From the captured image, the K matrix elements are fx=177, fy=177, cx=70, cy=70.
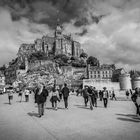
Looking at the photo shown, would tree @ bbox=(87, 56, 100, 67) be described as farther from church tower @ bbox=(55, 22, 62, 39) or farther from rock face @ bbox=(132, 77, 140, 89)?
rock face @ bbox=(132, 77, 140, 89)

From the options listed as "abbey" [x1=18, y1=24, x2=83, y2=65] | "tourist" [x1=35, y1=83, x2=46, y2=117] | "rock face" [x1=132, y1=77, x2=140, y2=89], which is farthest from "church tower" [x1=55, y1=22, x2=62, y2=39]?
"tourist" [x1=35, y1=83, x2=46, y2=117]

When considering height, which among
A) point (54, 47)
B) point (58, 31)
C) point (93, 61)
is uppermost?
point (58, 31)

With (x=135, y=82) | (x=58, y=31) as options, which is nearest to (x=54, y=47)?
(x=58, y=31)

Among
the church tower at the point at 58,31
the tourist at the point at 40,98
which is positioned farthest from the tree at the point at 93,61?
the tourist at the point at 40,98

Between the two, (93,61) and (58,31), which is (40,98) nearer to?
(93,61)

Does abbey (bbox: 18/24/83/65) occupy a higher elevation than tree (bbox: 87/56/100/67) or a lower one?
higher

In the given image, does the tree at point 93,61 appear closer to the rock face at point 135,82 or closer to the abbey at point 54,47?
the abbey at point 54,47

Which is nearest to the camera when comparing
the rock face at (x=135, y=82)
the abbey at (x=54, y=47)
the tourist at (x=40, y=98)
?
the tourist at (x=40, y=98)

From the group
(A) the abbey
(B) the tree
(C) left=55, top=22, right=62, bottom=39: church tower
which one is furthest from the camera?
(C) left=55, top=22, right=62, bottom=39: church tower

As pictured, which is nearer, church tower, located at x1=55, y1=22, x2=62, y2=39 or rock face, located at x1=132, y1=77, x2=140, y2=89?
rock face, located at x1=132, y1=77, x2=140, y2=89

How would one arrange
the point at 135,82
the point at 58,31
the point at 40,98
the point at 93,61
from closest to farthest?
the point at 40,98 → the point at 135,82 → the point at 93,61 → the point at 58,31

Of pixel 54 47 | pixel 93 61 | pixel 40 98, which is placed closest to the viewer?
pixel 40 98

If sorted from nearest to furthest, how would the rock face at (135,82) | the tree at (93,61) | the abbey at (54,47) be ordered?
the rock face at (135,82) < the tree at (93,61) < the abbey at (54,47)

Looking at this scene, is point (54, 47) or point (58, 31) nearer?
point (54, 47)
